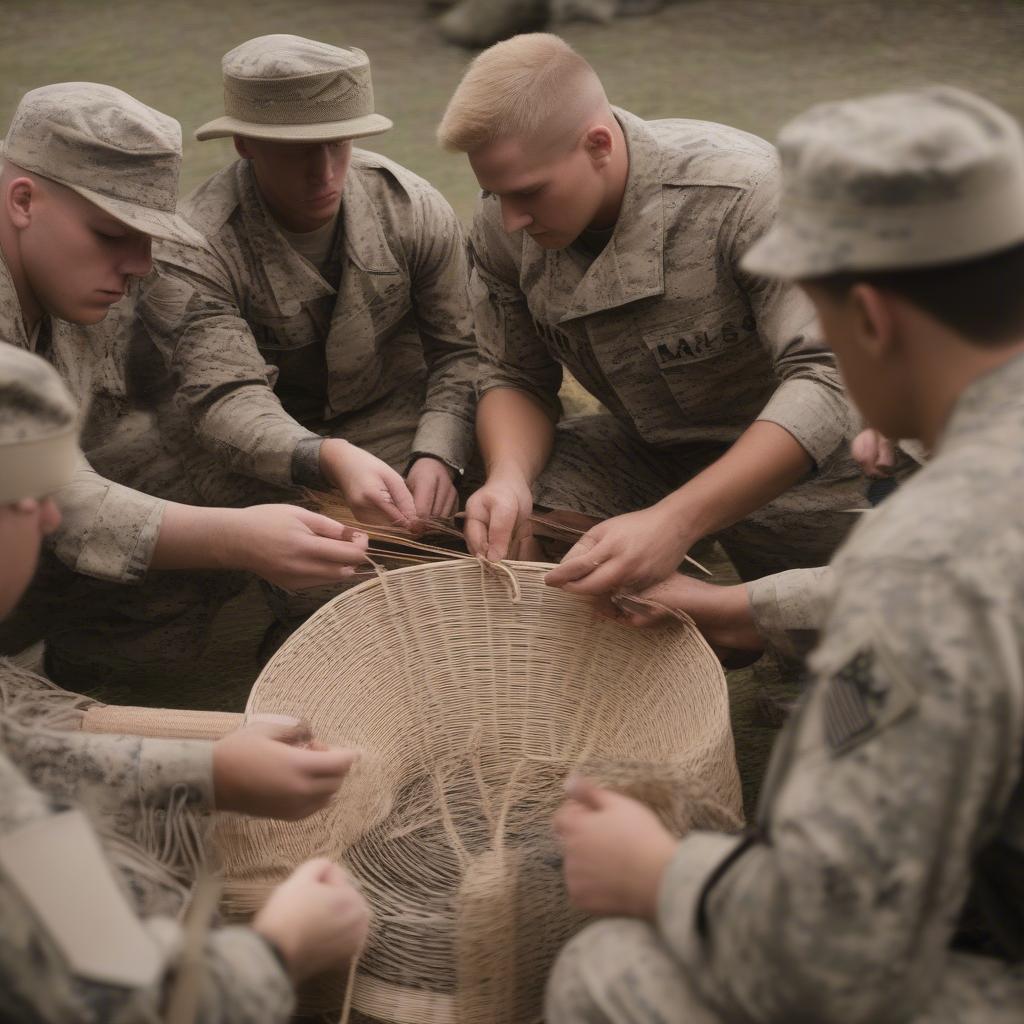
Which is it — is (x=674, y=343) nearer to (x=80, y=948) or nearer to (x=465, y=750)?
(x=465, y=750)

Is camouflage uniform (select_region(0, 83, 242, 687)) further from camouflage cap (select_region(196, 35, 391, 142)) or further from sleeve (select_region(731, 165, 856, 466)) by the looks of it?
sleeve (select_region(731, 165, 856, 466))

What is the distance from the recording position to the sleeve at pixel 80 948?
1.13 metres

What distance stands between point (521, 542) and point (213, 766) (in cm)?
90

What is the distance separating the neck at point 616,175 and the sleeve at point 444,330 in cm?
52

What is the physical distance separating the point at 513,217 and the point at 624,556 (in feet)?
1.95

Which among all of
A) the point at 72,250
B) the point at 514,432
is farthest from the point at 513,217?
the point at 72,250

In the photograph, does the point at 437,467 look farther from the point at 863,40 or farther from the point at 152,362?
the point at 863,40

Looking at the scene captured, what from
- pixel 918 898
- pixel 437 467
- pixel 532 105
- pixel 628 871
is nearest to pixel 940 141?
pixel 918 898

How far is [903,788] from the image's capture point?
1.05 meters

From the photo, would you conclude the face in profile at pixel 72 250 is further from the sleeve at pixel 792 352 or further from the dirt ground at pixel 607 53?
the dirt ground at pixel 607 53

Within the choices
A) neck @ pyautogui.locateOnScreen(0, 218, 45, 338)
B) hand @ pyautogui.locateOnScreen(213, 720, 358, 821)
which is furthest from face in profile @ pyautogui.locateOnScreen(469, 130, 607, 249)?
hand @ pyautogui.locateOnScreen(213, 720, 358, 821)

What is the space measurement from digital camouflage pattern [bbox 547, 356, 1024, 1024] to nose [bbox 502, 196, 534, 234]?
1.14m

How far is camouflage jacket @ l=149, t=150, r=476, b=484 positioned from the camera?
2.54 metres

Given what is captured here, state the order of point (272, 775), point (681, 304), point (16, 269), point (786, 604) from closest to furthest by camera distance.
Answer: point (272, 775) < point (786, 604) < point (16, 269) < point (681, 304)
